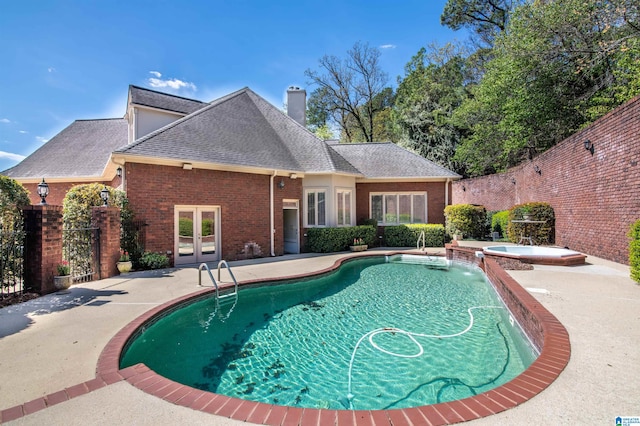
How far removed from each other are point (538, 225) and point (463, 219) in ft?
12.2

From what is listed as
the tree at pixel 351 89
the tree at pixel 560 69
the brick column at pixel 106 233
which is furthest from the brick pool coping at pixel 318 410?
the tree at pixel 351 89

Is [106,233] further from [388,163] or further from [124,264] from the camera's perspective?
[388,163]

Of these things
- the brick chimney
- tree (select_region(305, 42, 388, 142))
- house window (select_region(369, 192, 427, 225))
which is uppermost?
tree (select_region(305, 42, 388, 142))

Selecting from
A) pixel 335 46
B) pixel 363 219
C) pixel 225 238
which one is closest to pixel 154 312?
pixel 225 238

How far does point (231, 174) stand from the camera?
40.8ft

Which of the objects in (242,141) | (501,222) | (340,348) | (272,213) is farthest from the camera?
(501,222)

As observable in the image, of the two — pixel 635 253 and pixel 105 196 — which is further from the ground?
pixel 105 196

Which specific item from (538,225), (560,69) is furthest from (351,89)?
(538,225)

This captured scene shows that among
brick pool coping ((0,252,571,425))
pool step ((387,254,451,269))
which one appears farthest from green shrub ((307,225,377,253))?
brick pool coping ((0,252,571,425))

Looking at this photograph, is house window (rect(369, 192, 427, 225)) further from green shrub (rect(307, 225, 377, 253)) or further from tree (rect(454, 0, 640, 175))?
tree (rect(454, 0, 640, 175))

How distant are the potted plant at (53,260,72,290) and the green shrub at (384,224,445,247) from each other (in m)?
13.8

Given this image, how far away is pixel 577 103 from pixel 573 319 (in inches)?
698

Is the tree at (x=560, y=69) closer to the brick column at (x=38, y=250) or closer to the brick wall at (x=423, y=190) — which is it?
the brick wall at (x=423, y=190)

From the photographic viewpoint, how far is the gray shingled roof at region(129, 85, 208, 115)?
1461 cm
